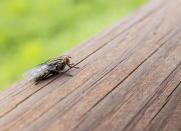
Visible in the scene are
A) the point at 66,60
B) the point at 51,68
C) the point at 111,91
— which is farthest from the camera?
the point at 51,68

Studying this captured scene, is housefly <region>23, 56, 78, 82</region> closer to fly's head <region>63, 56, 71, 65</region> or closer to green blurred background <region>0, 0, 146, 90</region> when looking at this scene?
fly's head <region>63, 56, 71, 65</region>

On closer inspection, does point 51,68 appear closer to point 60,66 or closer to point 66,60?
point 60,66

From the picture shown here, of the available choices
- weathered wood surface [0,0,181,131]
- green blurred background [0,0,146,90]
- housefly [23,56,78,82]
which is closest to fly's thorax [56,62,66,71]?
housefly [23,56,78,82]

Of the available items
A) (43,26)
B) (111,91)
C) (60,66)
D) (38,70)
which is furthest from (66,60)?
(43,26)

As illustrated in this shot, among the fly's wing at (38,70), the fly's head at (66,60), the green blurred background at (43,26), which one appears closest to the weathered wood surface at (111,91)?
the fly's head at (66,60)

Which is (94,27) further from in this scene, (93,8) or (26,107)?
(26,107)

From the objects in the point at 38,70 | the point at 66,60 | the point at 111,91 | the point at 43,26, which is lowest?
the point at 111,91

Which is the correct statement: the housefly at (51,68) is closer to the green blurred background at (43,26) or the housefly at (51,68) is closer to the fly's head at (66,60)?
the fly's head at (66,60)
